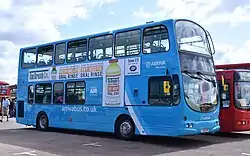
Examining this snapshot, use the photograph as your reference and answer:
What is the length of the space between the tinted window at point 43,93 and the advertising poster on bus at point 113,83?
3798 millimetres

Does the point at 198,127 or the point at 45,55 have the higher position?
the point at 45,55

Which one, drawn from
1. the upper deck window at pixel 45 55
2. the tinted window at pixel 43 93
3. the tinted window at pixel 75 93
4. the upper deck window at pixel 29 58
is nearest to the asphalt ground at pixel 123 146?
the tinted window at pixel 75 93

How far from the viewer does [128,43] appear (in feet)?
45.5

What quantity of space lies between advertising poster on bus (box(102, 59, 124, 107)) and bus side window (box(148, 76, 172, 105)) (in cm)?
141

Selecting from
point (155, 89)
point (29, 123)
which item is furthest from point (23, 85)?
point (155, 89)

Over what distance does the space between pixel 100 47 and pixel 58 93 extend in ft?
10.8

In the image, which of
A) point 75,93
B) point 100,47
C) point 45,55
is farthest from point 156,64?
point 45,55

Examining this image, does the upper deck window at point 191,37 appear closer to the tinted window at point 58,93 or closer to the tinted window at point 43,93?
the tinted window at point 58,93

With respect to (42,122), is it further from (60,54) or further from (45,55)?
(60,54)

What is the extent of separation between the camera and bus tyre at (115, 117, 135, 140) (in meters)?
13.5

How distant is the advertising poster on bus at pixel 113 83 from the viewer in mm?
13961

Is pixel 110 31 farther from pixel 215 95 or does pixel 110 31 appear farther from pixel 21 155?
pixel 21 155

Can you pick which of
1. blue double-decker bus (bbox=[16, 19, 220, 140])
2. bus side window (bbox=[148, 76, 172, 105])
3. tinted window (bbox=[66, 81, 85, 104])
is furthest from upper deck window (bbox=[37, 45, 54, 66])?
bus side window (bbox=[148, 76, 172, 105])

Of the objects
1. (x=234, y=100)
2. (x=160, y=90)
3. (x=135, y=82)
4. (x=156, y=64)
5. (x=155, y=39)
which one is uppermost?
(x=155, y=39)
